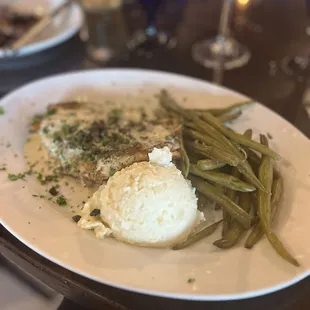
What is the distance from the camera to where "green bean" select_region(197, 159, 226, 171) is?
165 cm

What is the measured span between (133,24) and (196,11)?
0.43 metres

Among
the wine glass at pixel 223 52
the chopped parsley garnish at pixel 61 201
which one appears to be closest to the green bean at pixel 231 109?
the wine glass at pixel 223 52

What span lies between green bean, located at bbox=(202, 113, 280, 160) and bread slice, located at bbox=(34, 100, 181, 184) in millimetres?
130

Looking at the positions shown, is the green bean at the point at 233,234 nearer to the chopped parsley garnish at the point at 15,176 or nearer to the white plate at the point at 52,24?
the chopped parsley garnish at the point at 15,176

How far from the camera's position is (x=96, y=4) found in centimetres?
283

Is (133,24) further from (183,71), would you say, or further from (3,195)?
(3,195)

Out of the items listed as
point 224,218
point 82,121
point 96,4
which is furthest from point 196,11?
point 224,218

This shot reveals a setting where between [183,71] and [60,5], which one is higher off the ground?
[60,5]

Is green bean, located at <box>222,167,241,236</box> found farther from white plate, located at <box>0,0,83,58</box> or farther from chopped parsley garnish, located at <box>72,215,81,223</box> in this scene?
white plate, located at <box>0,0,83,58</box>

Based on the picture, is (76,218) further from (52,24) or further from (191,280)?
(52,24)

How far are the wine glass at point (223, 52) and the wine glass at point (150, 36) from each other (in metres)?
0.19

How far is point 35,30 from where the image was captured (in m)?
2.64

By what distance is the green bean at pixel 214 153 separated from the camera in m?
1.65

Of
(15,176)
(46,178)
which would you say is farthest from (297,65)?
(15,176)
